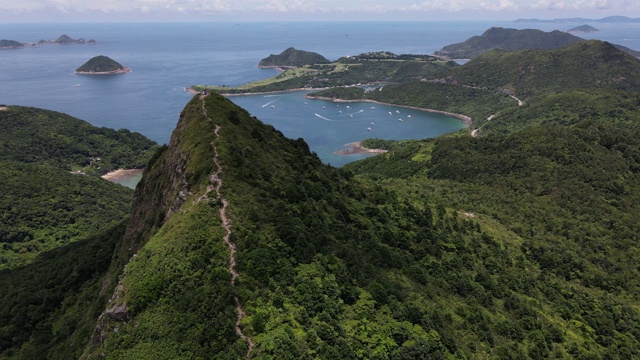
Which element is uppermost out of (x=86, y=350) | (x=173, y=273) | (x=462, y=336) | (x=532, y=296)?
(x=173, y=273)

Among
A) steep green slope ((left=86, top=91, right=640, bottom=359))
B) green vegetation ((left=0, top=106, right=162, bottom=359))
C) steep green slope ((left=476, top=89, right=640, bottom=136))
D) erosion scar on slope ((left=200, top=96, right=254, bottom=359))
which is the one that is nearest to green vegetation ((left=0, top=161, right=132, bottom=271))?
green vegetation ((left=0, top=106, right=162, bottom=359))

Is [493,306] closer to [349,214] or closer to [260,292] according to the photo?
[349,214]

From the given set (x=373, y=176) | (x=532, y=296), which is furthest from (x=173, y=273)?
(x=373, y=176)

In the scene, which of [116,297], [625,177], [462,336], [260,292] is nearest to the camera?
[260,292]

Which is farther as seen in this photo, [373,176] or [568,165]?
[373,176]

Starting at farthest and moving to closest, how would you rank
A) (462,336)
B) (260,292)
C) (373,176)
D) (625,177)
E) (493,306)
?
(373,176)
(625,177)
(493,306)
(462,336)
(260,292)

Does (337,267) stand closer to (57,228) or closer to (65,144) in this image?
(57,228)

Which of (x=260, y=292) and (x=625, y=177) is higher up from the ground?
(x=260, y=292)

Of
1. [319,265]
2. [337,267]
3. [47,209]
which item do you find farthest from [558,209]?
[47,209]
